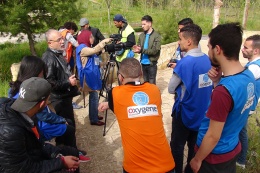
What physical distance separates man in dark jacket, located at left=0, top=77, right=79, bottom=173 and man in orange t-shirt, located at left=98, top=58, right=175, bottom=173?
547mm

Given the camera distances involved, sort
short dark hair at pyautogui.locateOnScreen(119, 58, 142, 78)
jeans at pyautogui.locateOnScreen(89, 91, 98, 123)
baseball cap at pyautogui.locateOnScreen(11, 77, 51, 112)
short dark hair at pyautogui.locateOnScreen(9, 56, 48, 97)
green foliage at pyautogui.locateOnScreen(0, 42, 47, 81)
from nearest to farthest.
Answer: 1. baseball cap at pyautogui.locateOnScreen(11, 77, 51, 112)
2. short dark hair at pyautogui.locateOnScreen(119, 58, 142, 78)
3. short dark hair at pyautogui.locateOnScreen(9, 56, 48, 97)
4. jeans at pyautogui.locateOnScreen(89, 91, 98, 123)
5. green foliage at pyautogui.locateOnScreen(0, 42, 47, 81)

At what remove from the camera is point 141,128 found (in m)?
Answer: 1.96

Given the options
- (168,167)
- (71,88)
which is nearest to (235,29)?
(168,167)

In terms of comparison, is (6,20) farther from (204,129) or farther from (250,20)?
(250,20)

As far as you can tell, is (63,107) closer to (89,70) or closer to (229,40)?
→ (89,70)

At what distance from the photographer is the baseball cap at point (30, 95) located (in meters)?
1.75

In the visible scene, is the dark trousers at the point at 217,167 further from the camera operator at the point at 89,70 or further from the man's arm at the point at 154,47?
the man's arm at the point at 154,47

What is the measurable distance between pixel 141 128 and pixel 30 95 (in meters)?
0.83

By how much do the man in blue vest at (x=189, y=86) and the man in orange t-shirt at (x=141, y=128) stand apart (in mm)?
638

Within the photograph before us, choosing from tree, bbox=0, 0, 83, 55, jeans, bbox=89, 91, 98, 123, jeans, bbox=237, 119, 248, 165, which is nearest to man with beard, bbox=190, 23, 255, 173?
jeans, bbox=237, 119, 248, 165

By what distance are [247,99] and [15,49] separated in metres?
8.28

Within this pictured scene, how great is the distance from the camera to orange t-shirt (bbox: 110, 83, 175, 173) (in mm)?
1962

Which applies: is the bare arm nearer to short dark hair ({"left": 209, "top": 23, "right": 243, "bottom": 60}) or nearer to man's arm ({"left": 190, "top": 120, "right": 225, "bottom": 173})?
short dark hair ({"left": 209, "top": 23, "right": 243, "bottom": 60})

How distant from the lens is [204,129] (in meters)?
2.10
